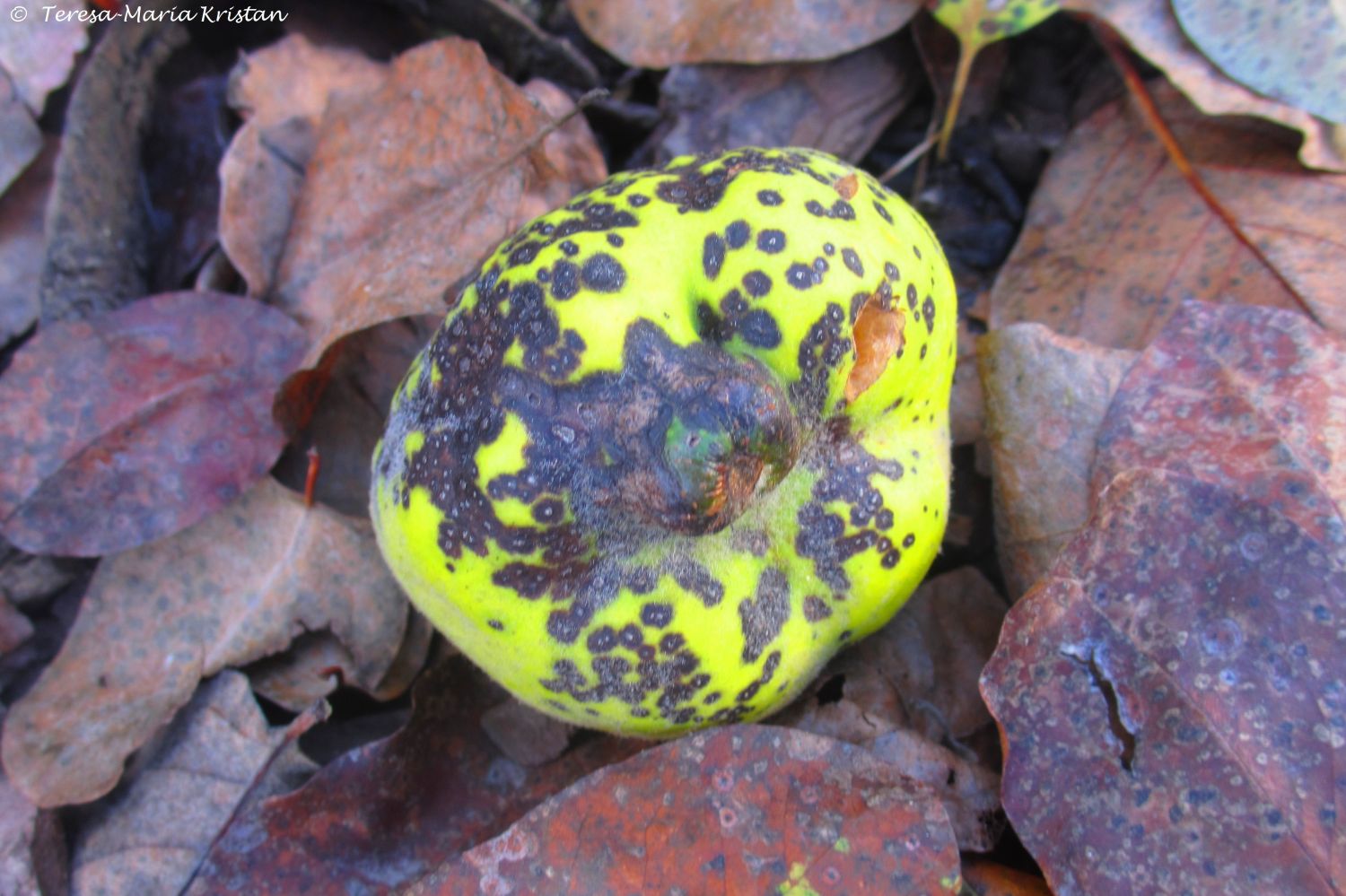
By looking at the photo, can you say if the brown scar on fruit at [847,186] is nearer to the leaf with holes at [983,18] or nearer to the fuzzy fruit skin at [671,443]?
the fuzzy fruit skin at [671,443]

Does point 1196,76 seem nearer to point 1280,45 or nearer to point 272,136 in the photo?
point 1280,45

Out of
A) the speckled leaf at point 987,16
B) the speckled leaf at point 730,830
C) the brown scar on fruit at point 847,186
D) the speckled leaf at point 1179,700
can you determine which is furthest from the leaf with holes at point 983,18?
the speckled leaf at point 730,830

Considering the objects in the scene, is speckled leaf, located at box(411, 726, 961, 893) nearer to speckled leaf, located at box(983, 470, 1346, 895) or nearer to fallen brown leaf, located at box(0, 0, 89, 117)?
speckled leaf, located at box(983, 470, 1346, 895)

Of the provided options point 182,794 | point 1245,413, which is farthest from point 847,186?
point 182,794

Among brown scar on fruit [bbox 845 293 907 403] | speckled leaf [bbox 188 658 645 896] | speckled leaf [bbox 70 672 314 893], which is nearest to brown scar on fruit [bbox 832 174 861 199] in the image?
brown scar on fruit [bbox 845 293 907 403]

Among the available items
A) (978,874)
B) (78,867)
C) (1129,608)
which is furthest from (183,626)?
(1129,608)

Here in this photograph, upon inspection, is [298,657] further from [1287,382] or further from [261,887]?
[1287,382]
